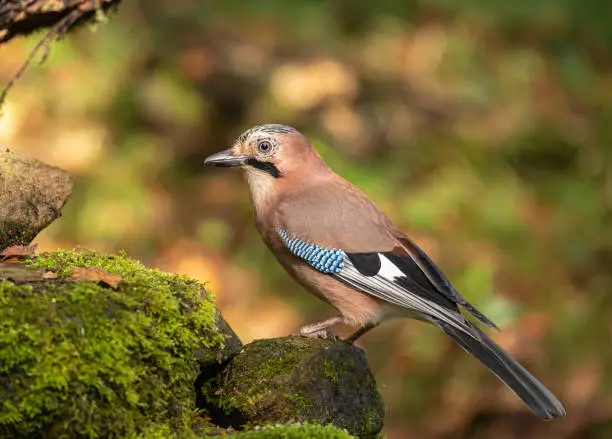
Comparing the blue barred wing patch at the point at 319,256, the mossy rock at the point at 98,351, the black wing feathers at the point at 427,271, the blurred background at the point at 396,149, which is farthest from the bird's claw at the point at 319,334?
the blurred background at the point at 396,149

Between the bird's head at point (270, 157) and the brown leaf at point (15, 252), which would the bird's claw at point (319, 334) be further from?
the brown leaf at point (15, 252)

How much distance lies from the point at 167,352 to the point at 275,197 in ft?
5.18

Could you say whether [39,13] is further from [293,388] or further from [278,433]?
[278,433]

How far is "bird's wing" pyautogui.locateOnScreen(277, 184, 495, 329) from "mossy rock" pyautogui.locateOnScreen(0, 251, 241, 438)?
90cm

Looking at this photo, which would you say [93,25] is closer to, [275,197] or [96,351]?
[275,197]

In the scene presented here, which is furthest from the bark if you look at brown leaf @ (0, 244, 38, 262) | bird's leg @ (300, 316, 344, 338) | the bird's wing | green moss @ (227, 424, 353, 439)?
green moss @ (227, 424, 353, 439)

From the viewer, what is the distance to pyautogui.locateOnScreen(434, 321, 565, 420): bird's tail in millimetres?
4188

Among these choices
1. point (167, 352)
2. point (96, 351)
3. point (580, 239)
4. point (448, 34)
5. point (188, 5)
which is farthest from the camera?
point (448, 34)

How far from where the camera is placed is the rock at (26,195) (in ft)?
14.1

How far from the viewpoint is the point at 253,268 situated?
8.52m

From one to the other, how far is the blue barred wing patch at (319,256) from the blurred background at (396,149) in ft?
10.0

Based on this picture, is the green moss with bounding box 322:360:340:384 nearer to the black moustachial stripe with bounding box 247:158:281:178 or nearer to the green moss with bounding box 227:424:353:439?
the green moss with bounding box 227:424:353:439

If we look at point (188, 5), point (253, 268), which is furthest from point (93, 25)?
point (188, 5)

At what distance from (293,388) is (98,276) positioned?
0.96 metres
